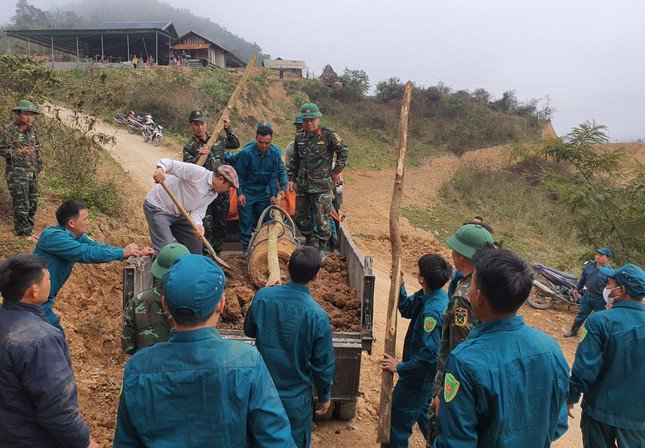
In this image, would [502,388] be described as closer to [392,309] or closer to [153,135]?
[392,309]

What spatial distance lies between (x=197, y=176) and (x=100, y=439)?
2317 mm

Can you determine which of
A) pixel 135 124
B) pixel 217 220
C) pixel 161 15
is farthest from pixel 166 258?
pixel 161 15

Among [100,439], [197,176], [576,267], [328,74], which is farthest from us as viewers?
[328,74]

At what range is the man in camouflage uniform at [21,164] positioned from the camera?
544cm

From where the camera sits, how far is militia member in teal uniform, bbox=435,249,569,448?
164cm

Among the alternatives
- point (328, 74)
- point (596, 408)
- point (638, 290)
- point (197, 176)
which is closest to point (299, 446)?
point (596, 408)

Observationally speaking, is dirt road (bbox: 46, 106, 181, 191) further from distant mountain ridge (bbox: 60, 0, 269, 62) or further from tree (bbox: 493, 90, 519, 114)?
distant mountain ridge (bbox: 60, 0, 269, 62)

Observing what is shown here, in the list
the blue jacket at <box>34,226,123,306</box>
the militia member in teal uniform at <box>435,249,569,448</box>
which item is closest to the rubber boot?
the militia member in teal uniform at <box>435,249,569,448</box>

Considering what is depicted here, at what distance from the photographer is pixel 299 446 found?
2.68 m

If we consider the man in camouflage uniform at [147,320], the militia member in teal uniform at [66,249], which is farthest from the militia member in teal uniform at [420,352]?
the militia member in teal uniform at [66,249]

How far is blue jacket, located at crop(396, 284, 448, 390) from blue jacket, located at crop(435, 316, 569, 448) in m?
1.01

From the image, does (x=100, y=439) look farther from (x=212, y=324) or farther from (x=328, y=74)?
(x=328, y=74)

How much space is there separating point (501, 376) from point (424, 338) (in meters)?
1.17

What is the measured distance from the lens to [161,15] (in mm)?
141500
